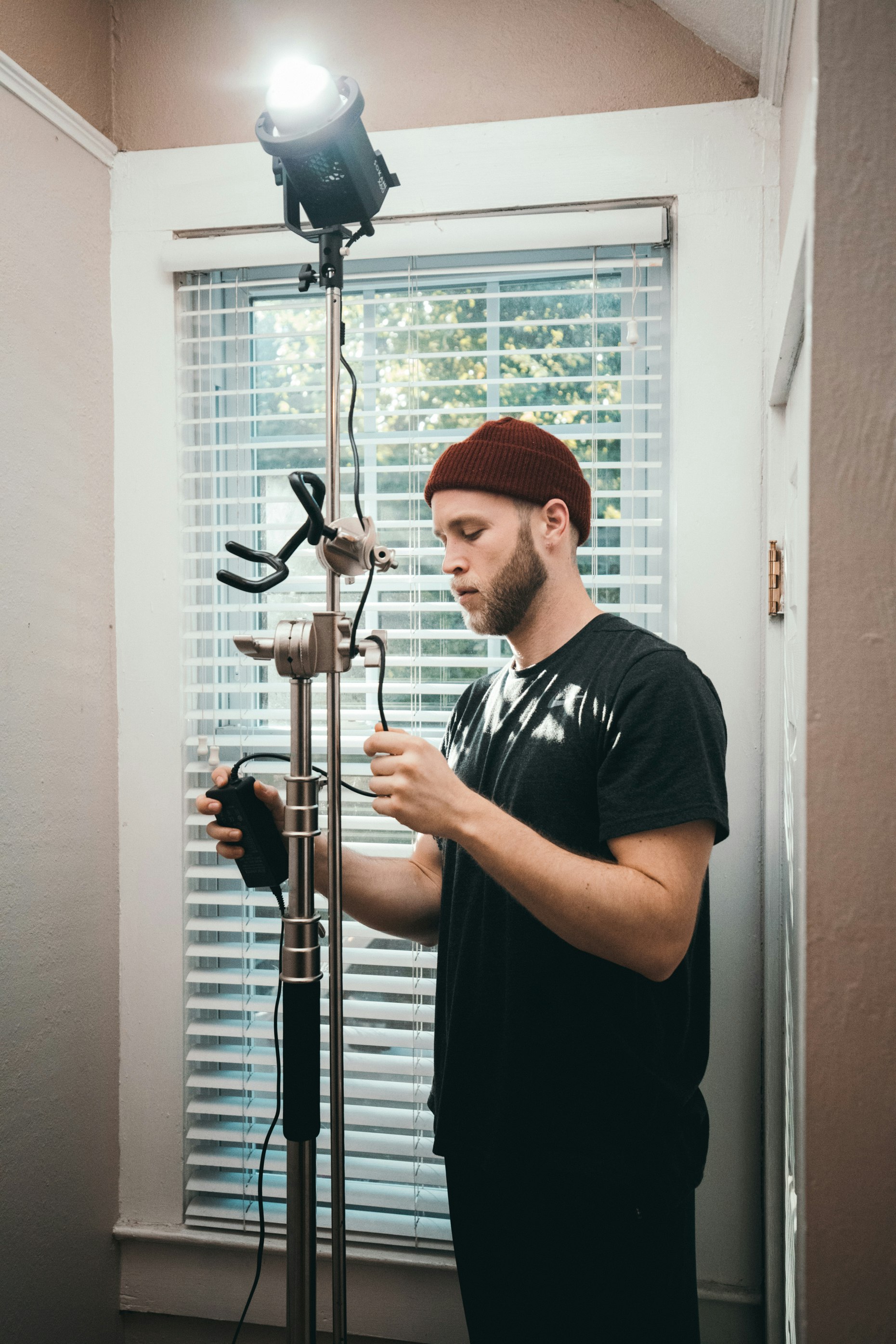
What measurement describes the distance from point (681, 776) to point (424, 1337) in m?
1.25

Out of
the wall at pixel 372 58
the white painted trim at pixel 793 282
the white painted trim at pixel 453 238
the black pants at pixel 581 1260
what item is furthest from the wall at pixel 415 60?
the black pants at pixel 581 1260

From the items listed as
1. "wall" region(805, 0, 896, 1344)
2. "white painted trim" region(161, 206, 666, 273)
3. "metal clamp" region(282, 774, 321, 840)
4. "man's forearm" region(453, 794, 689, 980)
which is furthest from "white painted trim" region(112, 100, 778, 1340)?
"metal clamp" region(282, 774, 321, 840)

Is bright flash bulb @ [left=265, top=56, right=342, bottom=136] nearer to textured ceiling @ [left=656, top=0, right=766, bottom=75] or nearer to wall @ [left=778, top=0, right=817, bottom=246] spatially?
wall @ [left=778, top=0, right=817, bottom=246]

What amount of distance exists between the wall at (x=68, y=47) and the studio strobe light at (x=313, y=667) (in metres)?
0.86

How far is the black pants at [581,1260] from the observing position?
37.9 inches

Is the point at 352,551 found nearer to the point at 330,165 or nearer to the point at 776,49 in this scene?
the point at 330,165

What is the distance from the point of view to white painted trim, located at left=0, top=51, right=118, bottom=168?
→ 4.28 ft

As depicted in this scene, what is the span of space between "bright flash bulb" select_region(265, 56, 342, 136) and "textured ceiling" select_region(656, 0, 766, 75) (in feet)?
2.57

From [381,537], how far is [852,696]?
39.5 inches

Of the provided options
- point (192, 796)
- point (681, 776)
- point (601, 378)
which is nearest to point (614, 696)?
point (681, 776)

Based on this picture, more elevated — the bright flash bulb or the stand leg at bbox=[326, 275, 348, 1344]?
the bright flash bulb

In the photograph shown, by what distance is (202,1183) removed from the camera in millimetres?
1538

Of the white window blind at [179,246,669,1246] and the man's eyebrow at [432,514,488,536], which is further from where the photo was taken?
the white window blind at [179,246,669,1246]

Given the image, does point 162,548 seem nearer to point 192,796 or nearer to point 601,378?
point 192,796
